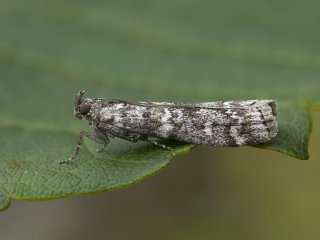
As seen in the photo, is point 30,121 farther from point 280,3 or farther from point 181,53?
point 280,3

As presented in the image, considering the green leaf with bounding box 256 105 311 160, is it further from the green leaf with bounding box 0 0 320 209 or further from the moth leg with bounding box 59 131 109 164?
the moth leg with bounding box 59 131 109 164

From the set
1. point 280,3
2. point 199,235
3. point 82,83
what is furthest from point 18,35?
point 199,235

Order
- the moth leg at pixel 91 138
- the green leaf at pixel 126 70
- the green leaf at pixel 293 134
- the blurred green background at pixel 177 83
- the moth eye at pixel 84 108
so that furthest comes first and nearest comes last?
the blurred green background at pixel 177 83 → the moth eye at pixel 84 108 → the moth leg at pixel 91 138 → the green leaf at pixel 126 70 → the green leaf at pixel 293 134

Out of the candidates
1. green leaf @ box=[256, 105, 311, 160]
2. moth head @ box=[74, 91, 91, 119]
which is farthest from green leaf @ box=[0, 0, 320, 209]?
moth head @ box=[74, 91, 91, 119]

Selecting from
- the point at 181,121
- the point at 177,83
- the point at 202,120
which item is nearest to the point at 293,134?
the point at 202,120


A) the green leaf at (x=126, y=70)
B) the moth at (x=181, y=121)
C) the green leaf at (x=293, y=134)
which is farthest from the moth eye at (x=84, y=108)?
the green leaf at (x=293, y=134)

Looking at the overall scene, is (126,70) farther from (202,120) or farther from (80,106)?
(202,120)

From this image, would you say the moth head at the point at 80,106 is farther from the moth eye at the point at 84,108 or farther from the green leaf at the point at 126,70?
the green leaf at the point at 126,70
